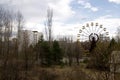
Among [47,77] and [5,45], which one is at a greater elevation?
[5,45]

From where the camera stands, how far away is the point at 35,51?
39.8m

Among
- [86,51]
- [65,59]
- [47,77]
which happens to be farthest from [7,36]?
[86,51]

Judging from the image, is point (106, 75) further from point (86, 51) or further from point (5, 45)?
point (5, 45)

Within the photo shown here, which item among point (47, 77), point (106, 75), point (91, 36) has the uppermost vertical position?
point (91, 36)

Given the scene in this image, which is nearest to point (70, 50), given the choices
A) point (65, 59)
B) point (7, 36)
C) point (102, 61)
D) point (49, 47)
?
point (65, 59)

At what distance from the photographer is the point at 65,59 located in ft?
146

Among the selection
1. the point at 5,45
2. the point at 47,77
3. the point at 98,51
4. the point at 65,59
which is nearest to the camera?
the point at 98,51

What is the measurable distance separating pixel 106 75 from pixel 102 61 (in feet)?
5.27

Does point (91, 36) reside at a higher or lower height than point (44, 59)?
higher

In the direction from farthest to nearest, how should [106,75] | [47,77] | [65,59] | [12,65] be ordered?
[65,59] → [12,65] → [47,77] → [106,75]

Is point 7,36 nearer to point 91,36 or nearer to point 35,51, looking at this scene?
point 35,51

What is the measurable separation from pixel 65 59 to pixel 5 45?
12.7 metres

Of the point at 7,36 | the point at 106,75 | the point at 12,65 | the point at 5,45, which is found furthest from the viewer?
the point at 7,36

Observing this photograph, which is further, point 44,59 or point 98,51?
point 44,59
